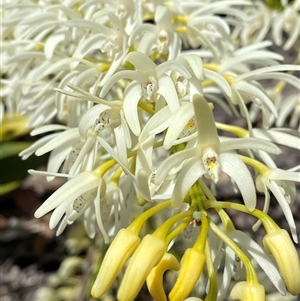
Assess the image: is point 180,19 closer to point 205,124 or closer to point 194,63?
point 194,63

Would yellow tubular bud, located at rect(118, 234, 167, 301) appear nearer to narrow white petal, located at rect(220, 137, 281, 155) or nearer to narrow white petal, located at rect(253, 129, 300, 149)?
narrow white petal, located at rect(220, 137, 281, 155)

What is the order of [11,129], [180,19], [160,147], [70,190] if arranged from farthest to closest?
[11,129] < [180,19] < [160,147] < [70,190]


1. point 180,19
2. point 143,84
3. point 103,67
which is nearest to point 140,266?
point 143,84

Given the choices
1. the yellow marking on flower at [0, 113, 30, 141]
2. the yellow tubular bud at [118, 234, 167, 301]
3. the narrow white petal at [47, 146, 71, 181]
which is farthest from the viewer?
the yellow marking on flower at [0, 113, 30, 141]

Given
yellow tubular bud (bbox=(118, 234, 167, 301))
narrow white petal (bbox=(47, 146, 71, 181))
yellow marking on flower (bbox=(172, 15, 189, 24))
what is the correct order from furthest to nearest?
yellow marking on flower (bbox=(172, 15, 189, 24)) < narrow white petal (bbox=(47, 146, 71, 181)) < yellow tubular bud (bbox=(118, 234, 167, 301))

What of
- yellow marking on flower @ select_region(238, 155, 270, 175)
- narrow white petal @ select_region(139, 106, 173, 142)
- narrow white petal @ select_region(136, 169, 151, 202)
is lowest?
yellow marking on flower @ select_region(238, 155, 270, 175)

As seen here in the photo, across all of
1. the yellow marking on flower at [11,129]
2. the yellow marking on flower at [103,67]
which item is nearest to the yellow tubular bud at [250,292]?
the yellow marking on flower at [103,67]

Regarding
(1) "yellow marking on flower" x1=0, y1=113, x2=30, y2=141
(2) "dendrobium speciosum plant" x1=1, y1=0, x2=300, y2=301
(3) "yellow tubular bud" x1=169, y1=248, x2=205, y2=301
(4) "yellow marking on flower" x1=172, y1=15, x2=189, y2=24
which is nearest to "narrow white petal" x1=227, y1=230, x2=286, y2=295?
(2) "dendrobium speciosum plant" x1=1, y1=0, x2=300, y2=301

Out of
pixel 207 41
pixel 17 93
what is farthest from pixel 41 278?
pixel 207 41
